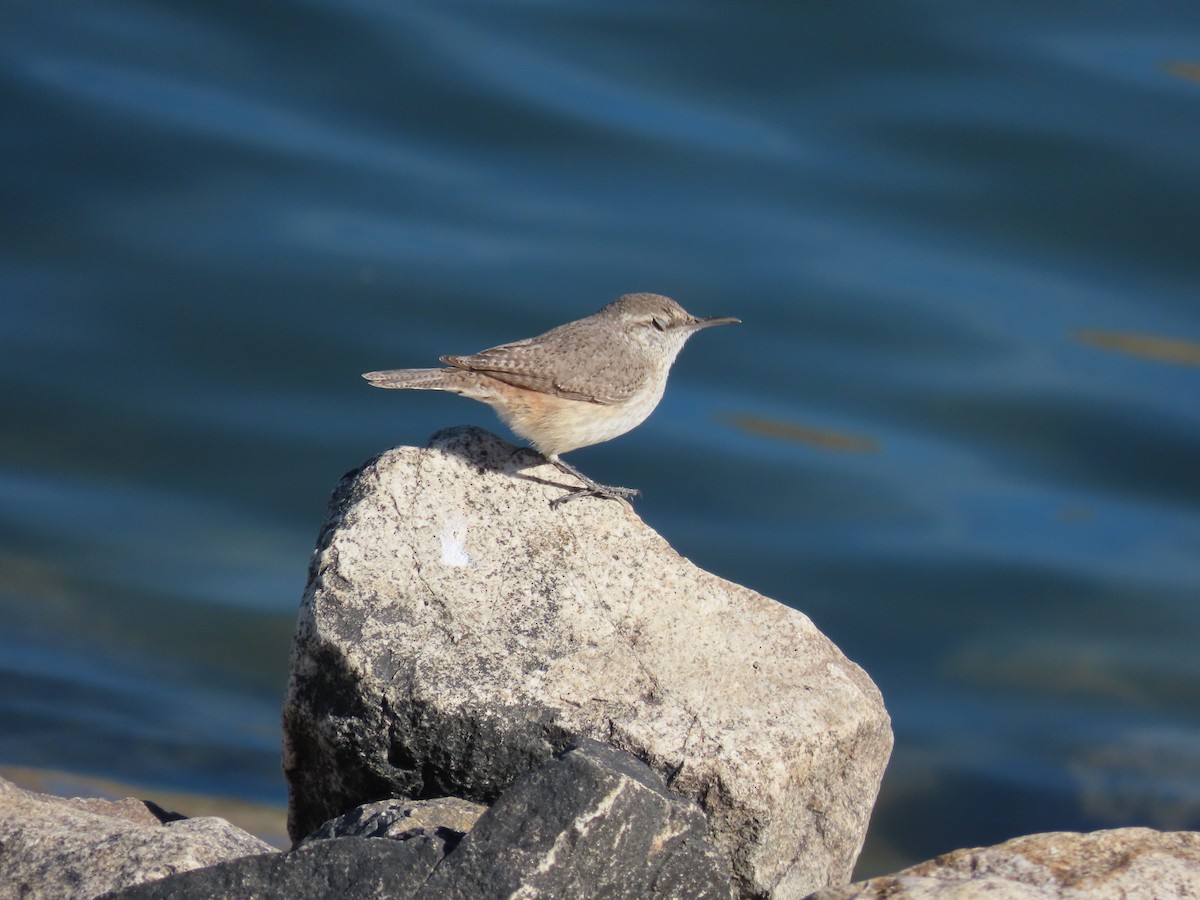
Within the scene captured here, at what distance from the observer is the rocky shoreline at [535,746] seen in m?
3.94

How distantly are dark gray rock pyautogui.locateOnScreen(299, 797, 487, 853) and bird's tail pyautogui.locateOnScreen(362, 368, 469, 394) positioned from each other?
228 centimetres

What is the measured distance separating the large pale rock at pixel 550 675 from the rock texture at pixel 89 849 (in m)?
0.62

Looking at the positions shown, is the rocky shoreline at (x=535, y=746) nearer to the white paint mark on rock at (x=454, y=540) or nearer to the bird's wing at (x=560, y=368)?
the white paint mark on rock at (x=454, y=540)

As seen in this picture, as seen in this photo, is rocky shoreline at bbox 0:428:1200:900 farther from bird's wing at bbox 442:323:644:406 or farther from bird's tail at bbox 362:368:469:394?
bird's wing at bbox 442:323:644:406

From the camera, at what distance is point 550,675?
4.93 meters

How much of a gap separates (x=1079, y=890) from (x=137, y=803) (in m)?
3.57

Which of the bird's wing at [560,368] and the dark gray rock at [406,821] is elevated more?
the bird's wing at [560,368]

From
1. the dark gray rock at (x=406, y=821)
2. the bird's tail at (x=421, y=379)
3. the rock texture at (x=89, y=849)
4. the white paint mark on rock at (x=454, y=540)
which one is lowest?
the rock texture at (x=89, y=849)

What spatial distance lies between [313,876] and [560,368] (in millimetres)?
3448

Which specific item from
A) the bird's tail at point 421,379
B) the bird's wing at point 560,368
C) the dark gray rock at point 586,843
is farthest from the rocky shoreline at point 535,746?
the bird's wing at point 560,368

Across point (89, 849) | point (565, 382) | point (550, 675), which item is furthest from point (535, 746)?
point (565, 382)

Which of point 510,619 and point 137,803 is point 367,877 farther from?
point 137,803

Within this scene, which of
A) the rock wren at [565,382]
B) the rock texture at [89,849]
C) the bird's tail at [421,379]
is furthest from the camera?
the rock wren at [565,382]

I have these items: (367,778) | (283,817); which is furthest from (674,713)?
(283,817)
